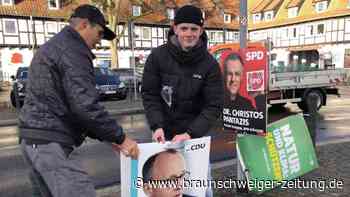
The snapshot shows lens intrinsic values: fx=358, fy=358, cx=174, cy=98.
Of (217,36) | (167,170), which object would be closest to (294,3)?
(217,36)

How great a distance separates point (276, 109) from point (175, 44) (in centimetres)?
1148

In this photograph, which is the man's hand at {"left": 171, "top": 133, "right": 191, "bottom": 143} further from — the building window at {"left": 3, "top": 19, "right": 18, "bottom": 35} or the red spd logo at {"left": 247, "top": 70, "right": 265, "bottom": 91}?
the building window at {"left": 3, "top": 19, "right": 18, "bottom": 35}

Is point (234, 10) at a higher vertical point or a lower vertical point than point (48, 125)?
higher

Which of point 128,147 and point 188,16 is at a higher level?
point 188,16

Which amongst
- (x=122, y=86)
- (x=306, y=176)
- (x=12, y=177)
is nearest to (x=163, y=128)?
(x=306, y=176)

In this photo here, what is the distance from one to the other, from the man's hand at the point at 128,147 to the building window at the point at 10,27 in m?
37.3

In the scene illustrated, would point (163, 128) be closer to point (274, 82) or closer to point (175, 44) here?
point (175, 44)

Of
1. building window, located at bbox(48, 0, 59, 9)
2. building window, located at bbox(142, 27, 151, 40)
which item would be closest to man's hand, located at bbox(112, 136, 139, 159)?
building window, located at bbox(48, 0, 59, 9)

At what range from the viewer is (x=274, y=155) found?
407 cm

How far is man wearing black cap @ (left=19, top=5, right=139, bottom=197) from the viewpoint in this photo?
216 cm

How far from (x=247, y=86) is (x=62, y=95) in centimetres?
218

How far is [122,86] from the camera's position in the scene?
19.3m

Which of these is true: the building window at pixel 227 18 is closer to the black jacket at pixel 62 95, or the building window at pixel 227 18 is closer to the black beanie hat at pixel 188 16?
the black beanie hat at pixel 188 16

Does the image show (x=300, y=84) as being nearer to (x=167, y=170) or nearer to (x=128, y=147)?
(x=167, y=170)
